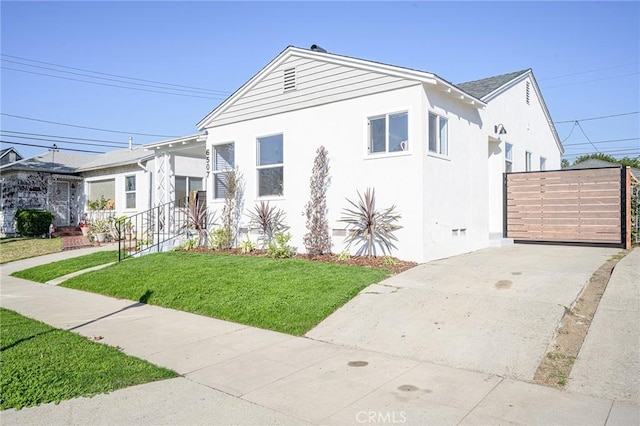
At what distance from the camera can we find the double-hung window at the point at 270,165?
12.1 metres

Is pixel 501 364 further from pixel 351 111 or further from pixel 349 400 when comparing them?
pixel 351 111

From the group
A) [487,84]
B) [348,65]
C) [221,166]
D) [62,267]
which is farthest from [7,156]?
[487,84]

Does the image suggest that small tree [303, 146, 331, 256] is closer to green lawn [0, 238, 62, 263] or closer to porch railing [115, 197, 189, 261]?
porch railing [115, 197, 189, 261]

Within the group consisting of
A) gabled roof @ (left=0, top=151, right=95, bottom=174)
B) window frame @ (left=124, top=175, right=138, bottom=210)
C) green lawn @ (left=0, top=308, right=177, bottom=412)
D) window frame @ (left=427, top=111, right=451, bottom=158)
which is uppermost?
gabled roof @ (left=0, top=151, right=95, bottom=174)

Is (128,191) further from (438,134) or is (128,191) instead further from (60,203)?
(438,134)

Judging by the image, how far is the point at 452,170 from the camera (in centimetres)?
1063

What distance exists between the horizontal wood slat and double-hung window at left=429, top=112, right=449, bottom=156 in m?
3.82

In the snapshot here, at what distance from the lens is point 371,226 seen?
9836 mm

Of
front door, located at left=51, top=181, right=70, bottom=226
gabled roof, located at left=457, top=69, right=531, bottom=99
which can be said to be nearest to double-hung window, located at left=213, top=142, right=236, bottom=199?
gabled roof, located at left=457, top=69, right=531, bottom=99

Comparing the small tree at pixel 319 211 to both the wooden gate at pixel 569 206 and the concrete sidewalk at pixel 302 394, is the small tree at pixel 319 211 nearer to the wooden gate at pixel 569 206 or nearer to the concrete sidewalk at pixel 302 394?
the concrete sidewalk at pixel 302 394

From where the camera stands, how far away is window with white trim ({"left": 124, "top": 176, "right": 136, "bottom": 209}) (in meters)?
19.3

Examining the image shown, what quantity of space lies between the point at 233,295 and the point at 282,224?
14.0ft

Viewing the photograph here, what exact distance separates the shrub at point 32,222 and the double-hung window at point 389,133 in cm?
1682

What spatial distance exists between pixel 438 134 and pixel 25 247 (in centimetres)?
1541
